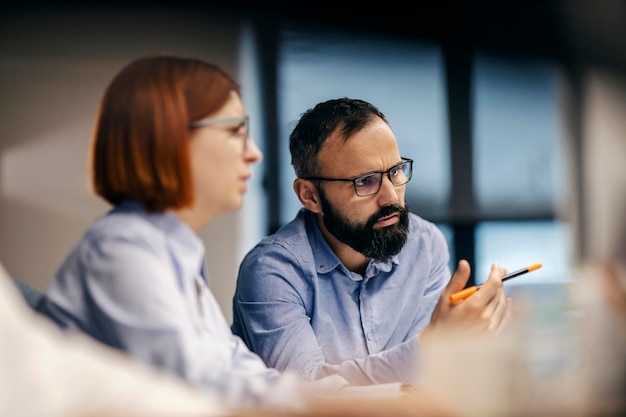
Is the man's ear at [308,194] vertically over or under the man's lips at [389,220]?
over

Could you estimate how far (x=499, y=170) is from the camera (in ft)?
3.62

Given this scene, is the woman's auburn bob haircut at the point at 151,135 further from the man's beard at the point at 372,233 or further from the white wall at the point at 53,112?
the man's beard at the point at 372,233

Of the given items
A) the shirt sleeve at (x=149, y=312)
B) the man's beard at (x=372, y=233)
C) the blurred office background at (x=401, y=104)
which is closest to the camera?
the shirt sleeve at (x=149, y=312)

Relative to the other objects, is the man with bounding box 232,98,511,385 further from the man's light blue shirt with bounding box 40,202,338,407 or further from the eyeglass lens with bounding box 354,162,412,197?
the man's light blue shirt with bounding box 40,202,338,407

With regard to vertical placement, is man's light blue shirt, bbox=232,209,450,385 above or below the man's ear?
below

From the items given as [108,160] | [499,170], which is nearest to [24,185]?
[108,160]

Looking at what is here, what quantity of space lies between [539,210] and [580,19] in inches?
12.4

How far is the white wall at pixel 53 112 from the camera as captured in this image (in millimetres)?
907

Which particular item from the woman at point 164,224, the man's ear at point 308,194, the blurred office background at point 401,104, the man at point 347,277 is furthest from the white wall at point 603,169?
the woman at point 164,224

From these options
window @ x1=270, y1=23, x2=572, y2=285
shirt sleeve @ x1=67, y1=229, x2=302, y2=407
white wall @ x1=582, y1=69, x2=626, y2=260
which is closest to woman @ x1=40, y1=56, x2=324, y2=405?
shirt sleeve @ x1=67, y1=229, x2=302, y2=407

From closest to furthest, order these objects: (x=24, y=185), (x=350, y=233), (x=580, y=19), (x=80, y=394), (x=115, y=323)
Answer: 1. (x=80, y=394)
2. (x=115, y=323)
3. (x=24, y=185)
4. (x=350, y=233)
5. (x=580, y=19)

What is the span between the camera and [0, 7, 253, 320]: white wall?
907 mm

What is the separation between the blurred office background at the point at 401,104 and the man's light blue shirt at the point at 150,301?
2.5 inches

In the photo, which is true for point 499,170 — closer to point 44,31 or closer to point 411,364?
point 411,364
